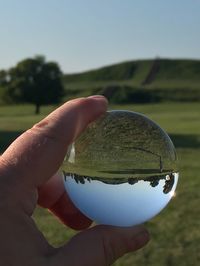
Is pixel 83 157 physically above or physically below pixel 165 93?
above

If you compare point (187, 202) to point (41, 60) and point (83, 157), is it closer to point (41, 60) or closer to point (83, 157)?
point (83, 157)

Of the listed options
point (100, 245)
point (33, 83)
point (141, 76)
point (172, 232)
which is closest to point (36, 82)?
point (33, 83)

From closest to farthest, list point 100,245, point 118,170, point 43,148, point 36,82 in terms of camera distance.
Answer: point 43,148 → point 100,245 → point 118,170 → point 36,82

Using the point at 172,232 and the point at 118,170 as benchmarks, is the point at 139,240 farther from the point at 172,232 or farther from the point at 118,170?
the point at 172,232

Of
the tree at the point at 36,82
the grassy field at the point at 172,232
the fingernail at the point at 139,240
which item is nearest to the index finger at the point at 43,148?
the fingernail at the point at 139,240

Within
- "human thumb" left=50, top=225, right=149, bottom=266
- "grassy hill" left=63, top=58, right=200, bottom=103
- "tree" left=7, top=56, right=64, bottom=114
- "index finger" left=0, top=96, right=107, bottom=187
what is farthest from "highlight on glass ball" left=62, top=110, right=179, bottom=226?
"grassy hill" left=63, top=58, right=200, bottom=103

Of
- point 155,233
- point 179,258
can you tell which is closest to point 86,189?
point 179,258
